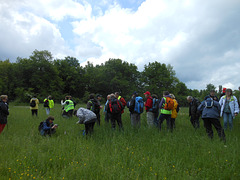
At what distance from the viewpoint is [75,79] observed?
54844 mm

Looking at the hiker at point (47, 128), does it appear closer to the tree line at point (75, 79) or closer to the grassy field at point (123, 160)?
the grassy field at point (123, 160)

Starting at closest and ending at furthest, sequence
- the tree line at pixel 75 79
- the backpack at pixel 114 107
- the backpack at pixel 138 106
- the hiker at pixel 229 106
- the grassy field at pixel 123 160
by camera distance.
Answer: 1. the grassy field at pixel 123 160
2. the hiker at pixel 229 106
3. the backpack at pixel 114 107
4. the backpack at pixel 138 106
5. the tree line at pixel 75 79

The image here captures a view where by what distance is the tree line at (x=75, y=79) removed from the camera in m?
46.4

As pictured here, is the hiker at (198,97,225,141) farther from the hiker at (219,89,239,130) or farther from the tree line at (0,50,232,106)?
the tree line at (0,50,232,106)

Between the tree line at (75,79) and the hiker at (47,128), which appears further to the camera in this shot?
the tree line at (75,79)

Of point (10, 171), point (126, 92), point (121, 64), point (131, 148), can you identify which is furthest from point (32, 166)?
point (121, 64)

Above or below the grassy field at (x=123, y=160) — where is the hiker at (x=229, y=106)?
above

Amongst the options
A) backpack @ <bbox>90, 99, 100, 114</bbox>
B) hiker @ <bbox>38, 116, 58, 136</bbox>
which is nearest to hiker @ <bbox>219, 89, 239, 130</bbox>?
backpack @ <bbox>90, 99, 100, 114</bbox>

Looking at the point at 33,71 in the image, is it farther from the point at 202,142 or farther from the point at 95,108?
the point at 202,142

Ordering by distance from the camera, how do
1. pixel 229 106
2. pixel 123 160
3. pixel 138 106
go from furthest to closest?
pixel 138 106 < pixel 229 106 < pixel 123 160

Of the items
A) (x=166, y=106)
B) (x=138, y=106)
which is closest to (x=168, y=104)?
(x=166, y=106)

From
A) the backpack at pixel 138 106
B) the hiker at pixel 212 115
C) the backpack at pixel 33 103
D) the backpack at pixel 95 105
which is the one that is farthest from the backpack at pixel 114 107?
the backpack at pixel 33 103

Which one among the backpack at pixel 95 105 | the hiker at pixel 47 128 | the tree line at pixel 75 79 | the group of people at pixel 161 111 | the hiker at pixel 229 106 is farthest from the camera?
the tree line at pixel 75 79

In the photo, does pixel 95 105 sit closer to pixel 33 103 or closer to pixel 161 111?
pixel 161 111
